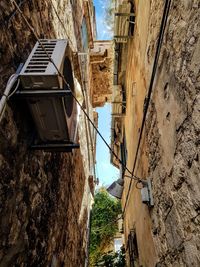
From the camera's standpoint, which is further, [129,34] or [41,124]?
[129,34]

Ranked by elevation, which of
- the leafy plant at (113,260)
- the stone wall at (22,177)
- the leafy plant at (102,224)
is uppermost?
the leafy plant at (102,224)

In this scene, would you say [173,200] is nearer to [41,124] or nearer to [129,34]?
[41,124]

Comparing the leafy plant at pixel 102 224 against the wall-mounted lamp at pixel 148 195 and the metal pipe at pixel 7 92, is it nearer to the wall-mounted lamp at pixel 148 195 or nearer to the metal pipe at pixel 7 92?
the wall-mounted lamp at pixel 148 195

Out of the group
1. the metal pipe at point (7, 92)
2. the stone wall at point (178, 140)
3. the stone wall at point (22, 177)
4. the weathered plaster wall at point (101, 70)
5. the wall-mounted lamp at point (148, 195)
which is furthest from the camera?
the weathered plaster wall at point (101, 70)

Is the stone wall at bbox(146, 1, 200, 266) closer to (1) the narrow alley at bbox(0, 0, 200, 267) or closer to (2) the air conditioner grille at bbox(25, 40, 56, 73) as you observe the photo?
(1) the narrow alley at bbox(0, 0, 200, 267)

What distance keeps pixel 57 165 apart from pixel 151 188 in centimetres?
148

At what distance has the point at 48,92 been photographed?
223 centimetres

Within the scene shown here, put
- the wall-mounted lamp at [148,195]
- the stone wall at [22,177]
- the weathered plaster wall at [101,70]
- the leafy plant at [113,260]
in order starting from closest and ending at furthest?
the stone wall at [22,177]
the wall-mounted lamp at [148,195]
the leafy plant at [113,260]
the weathered plaster wall at [101,70]

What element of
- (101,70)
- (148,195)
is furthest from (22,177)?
(101,70)

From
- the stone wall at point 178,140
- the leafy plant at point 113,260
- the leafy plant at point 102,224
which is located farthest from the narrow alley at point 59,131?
the leafy plant at point 102,224

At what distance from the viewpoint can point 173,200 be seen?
224 cm

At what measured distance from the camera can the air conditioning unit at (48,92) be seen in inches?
86.1

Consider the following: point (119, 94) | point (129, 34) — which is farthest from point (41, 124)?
point (119, 94)

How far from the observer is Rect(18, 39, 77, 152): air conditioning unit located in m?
2.19
